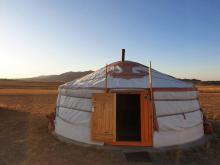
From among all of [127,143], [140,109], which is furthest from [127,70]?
[127,143]

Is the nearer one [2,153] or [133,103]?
[2,153]

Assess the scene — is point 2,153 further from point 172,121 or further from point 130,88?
point 172,121

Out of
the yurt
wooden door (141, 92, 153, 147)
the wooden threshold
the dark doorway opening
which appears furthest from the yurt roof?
the dark doorway opening

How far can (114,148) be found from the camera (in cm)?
723

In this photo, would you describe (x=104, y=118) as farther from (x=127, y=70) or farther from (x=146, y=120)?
(x=127, y=70)

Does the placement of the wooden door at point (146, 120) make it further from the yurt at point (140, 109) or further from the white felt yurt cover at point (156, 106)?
the white felt yurt cover at point (156, 106)

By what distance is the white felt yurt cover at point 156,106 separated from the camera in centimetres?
755

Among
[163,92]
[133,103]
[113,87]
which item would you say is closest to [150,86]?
[163,92]

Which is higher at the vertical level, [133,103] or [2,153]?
[133,103]

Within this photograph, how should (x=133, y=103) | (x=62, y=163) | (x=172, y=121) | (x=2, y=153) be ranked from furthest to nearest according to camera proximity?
(x=133, y=103)
(x=172, y=121)
(x=2, y=153)
(x=62, y=163)

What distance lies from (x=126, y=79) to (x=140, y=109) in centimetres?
102

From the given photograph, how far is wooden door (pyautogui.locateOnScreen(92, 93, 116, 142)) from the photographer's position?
24.3 feet

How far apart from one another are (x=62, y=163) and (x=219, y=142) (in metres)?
5.02

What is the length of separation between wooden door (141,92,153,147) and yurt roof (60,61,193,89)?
1.24 ft
